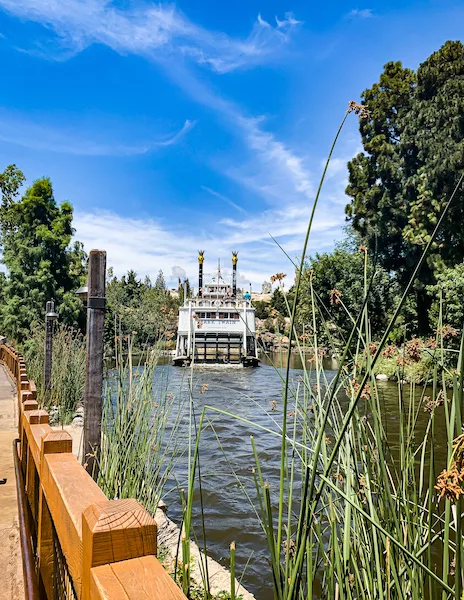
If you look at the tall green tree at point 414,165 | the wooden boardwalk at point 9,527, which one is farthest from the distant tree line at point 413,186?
Answer: the wooden boardwalk at point 9,527

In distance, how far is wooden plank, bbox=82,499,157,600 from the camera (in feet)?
2.23

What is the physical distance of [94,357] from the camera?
2953mm

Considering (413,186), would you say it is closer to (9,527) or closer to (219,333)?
(219,333)

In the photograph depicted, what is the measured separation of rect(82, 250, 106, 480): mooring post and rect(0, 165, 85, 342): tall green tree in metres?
16.7

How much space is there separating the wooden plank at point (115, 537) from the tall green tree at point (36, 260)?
1903 cm

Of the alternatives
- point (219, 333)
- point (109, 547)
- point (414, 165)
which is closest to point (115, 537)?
point (109, 547)

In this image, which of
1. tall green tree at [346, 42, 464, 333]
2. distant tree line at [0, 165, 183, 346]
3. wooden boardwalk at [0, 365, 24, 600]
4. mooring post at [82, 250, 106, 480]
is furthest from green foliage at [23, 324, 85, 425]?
distant tree line at [0, 165, 183, 346]

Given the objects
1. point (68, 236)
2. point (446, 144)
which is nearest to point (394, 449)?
point (446, 144)

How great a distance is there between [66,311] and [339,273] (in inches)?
443

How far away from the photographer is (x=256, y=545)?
3.42 metres

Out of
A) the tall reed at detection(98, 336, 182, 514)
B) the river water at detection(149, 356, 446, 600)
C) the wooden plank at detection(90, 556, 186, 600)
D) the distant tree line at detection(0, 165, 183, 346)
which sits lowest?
the river water at detection(149, 356, 446, 600)

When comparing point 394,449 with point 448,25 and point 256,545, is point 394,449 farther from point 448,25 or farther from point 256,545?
point 448,25

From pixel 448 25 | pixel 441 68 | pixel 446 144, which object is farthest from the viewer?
pixel 441 68

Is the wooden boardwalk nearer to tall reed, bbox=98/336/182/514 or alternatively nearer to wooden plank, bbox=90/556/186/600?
tall reed, bbox=98/336/182/514
